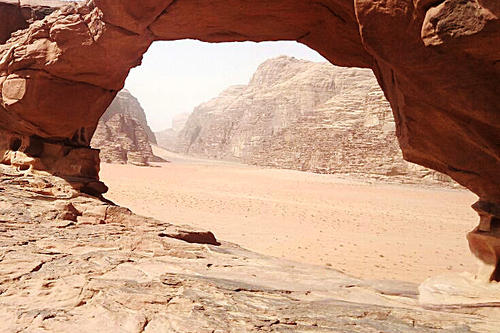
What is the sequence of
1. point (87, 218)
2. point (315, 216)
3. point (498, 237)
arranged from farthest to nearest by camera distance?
point (315, 216)
point (87, 218)
point (498, 237)

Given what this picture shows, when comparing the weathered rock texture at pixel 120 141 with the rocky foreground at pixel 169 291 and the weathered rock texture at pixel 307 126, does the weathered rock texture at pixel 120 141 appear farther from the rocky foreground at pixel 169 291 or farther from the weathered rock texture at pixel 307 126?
the rocky foreground at pixel 169 291

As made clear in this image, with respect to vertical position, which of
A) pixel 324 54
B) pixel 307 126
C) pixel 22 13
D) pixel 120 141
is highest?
pixel 307 126

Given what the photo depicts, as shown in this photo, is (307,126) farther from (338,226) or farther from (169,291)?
(169,291)

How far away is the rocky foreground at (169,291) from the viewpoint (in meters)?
2.19

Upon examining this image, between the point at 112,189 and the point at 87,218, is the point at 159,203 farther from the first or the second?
the point at 87,218

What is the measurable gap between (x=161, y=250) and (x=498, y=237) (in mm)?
3705

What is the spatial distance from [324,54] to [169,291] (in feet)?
14.7

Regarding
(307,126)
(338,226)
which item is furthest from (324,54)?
(307,126)

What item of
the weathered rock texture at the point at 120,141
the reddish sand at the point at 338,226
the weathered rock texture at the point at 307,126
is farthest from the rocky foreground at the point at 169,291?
the weathered rock texture at the point at 120,141

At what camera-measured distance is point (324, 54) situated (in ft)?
18.2

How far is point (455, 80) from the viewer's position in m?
2.76

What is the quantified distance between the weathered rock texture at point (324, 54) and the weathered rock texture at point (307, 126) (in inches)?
1057

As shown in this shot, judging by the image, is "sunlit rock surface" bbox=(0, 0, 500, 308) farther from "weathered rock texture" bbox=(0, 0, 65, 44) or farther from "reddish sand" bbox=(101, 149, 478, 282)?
"reddish sand" bbox=(101, 149, 478, 282)

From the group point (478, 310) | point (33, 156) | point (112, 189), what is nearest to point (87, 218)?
point (33, 156)
